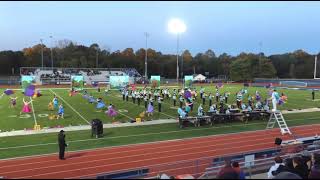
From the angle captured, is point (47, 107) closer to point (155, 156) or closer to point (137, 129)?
point (137, 129)

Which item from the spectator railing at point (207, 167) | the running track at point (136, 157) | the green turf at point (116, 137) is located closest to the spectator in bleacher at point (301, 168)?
the spectator railing at point (207, 167)

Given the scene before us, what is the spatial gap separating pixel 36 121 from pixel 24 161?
42.0ft

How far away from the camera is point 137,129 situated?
28578mm

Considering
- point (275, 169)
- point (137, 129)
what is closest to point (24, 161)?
point (137, 129)

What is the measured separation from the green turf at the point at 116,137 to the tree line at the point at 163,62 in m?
81.1

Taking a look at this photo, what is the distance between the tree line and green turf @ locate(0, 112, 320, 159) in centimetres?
8107

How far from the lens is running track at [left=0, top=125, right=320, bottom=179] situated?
16.9 metres

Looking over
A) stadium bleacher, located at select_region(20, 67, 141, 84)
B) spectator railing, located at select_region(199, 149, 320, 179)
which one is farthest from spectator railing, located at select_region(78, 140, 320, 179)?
stadium bleacher, located at select_region(20, 67, 141, 84)

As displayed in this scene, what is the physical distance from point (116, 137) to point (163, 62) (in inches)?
4320

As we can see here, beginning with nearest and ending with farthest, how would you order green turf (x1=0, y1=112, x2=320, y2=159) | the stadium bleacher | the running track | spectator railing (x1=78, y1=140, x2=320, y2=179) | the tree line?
spectator railing (x1=78, y1=140, x2=320, y2=179) → the running track → green turf (x1=0, y1=112, x2=320, y2=159) → the stadium bleacher → the tree line

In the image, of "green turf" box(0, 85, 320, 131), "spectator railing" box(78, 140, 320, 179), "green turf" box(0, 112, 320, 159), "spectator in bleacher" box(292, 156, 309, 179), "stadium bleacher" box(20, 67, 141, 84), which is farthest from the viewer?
"stadium bleacher" box(20, 67, 141, 84)

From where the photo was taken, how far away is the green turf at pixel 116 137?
22.1 metres

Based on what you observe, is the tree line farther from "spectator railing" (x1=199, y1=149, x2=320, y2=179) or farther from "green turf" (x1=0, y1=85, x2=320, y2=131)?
"spectator railing" (x1=199, y1=149, x2=320, y2=179)

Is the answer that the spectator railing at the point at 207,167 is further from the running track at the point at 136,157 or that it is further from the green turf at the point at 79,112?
the green turf at the point at 79,112
